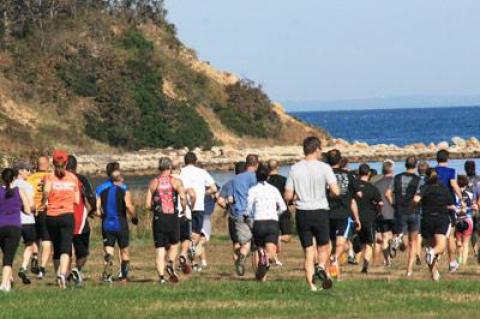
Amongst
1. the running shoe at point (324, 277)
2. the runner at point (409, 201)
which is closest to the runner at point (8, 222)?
the running shoe at point (324, 277)

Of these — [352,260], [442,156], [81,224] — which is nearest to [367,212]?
[442,156]

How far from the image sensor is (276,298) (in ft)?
51.9

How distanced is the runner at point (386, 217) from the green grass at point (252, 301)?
4391 mm

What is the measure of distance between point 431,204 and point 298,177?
322 cm

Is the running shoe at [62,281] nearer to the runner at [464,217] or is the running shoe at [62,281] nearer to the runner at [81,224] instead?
the runner at [81,224]

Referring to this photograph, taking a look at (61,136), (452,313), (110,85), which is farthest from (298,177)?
(110,85)

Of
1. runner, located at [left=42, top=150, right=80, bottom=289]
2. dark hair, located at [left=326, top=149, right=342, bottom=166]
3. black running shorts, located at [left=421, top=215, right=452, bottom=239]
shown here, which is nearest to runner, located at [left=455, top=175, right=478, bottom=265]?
black running shorts, located at [left=421, top=215, right=452, bottom=239]

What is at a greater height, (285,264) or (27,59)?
(27,59)

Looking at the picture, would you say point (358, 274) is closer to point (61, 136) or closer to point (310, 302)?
point (310, 302)

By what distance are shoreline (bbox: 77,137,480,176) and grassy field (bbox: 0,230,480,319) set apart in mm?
57979

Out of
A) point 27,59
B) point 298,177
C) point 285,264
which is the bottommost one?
point 285,264

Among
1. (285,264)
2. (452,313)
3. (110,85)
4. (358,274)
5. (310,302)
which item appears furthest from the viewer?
(110,85)

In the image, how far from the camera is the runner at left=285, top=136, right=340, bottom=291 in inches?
635

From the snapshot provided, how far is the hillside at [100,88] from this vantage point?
84.2 m
